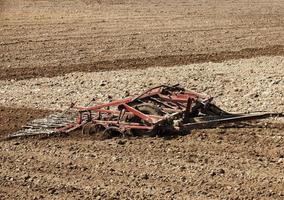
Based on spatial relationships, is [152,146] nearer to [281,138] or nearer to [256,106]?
[281,138]

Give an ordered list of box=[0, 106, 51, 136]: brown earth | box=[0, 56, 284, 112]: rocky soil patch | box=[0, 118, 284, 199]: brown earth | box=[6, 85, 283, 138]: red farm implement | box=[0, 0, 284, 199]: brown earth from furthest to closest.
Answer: box=[0, 56, 284, 112]: rocky soil patch
box=[0, 106, 51, 136]: brown earth
box=[6, 85, 283, 138]: red farm implement
box=[0, 0, 284, 199]: brown earth
box=[0, 118, 284, 199]: brown earth

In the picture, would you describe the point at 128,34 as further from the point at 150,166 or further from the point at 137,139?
the point at 150,166

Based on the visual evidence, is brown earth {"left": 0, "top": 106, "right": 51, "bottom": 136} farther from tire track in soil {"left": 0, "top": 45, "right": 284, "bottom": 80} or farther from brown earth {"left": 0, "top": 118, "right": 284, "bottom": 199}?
tire track in soil {"left": 0, "top": 45, "right": 284, "bottom": 80}

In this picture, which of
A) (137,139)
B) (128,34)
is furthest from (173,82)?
(128,34)

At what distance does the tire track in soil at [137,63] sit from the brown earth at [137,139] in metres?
0.03

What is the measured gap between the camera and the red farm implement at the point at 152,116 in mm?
9805

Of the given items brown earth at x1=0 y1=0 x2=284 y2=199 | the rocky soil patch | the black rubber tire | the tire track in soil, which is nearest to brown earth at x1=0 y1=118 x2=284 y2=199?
brown earth at x1=0 y1=0 x2=284 y2=199

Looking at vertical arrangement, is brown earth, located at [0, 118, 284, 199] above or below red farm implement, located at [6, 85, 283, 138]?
below

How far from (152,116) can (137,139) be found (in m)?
0.53

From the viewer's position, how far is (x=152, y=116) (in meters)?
9.77

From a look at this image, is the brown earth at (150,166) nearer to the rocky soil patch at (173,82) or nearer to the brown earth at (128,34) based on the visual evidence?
the rocky soil patch at (173,82)

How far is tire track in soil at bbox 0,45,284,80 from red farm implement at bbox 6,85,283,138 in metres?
5.77

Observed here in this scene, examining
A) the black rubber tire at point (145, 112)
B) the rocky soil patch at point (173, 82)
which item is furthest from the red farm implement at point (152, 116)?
the rocky soil patch at point (173, 82)

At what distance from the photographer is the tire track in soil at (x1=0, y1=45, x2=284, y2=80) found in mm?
16344
